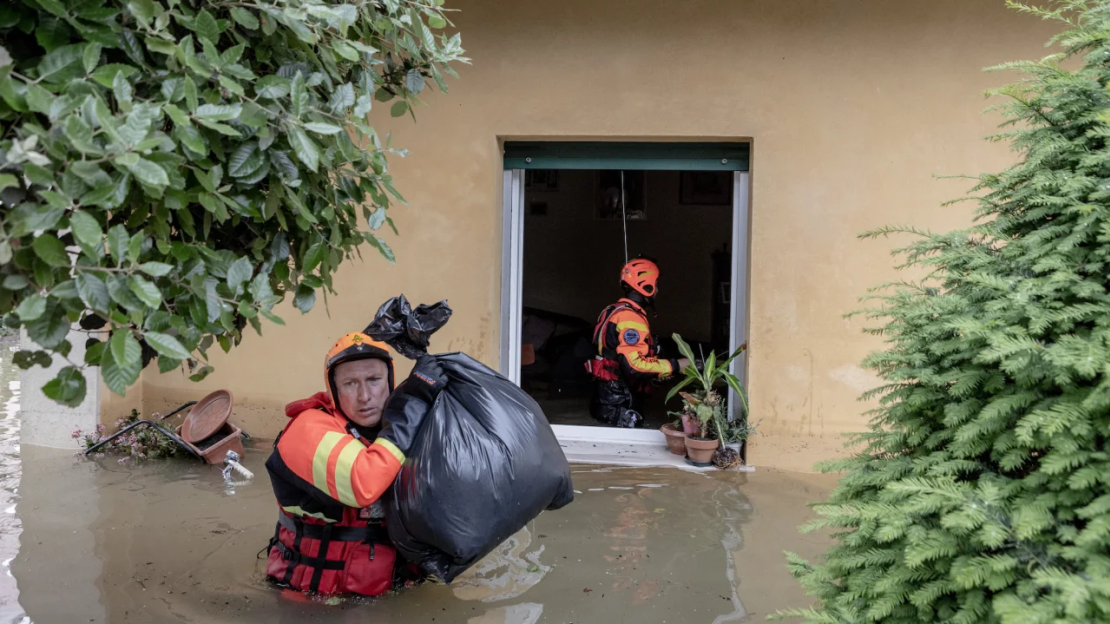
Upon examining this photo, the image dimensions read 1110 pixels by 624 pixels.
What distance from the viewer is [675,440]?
5648mm

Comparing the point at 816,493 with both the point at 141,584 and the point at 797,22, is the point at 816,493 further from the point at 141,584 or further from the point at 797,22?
the point at 141,584

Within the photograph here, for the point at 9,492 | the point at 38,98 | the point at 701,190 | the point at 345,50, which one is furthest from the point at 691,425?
the point at 701,190

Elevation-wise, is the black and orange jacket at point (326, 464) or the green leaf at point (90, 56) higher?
the green leaf at point (90, 56)

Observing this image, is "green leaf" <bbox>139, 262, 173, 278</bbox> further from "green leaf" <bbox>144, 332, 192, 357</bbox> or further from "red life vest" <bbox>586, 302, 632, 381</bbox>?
"red life vest" <bbox>586, 302, 632, 381</bbox>

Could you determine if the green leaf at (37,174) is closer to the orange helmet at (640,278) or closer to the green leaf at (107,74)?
the green leaf at (107,74)

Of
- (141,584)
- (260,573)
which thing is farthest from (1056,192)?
(141,584)

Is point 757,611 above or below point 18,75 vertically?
below

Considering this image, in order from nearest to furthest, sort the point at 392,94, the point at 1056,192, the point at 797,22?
the point at 1056,192
the point at 392,94
the point at 797,22

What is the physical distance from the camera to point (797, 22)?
17.4 ft

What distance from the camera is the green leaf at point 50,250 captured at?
1433 mm

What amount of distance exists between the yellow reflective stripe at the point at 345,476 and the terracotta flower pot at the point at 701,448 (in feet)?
9.90

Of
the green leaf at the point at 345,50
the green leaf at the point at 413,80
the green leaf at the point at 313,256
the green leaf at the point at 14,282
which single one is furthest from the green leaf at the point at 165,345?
the green leaf at the point at 413,80

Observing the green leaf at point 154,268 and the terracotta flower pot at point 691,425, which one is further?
the terracotta flower pot at point 691,425

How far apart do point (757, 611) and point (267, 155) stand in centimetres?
265
